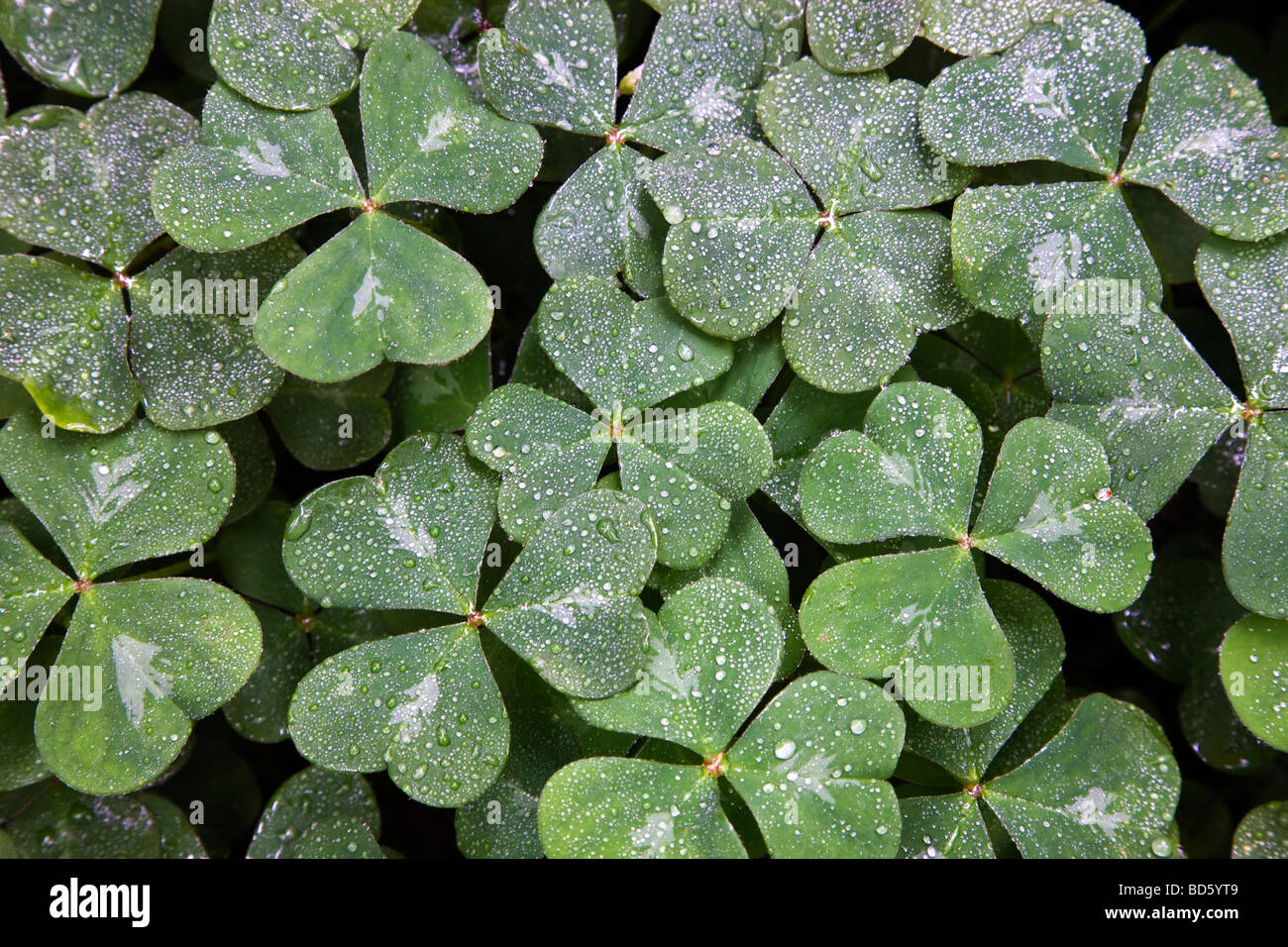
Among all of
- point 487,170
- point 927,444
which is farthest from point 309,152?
point 927,444

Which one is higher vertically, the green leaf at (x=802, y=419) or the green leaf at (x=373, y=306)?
the green leaf at (x=373, y=306)

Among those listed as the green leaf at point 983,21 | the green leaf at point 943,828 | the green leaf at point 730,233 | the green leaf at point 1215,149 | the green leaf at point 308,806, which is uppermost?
the green leaf at point 983,21

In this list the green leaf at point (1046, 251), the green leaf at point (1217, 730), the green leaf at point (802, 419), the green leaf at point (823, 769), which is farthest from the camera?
the green leaf at point (1217, 730)

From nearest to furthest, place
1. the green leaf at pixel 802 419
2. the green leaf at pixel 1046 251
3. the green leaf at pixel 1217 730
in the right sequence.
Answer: the green leaf at pixel 1046 251
the green leaf at pixel 802 419
the green leaf at pixel 1217 730

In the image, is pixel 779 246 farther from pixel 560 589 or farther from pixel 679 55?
pixel 560 589

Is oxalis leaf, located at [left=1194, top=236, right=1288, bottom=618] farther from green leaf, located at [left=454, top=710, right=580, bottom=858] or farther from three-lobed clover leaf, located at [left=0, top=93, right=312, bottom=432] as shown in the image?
three-lobed clover leaf, located at [left=0, top=93, right=312, bottom=432]

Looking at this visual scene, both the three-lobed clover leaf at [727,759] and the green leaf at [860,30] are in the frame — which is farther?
the green leaf at [860,30]

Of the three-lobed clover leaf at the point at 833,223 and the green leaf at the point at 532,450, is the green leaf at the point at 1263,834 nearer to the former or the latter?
the three-lobed clover leaf at the point at 833,223

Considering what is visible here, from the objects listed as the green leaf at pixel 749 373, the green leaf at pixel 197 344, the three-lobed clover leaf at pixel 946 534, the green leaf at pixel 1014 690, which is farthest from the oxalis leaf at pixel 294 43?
the green leaf at pixel 1014 690

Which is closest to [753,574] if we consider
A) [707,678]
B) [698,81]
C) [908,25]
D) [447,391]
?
[707,678]
